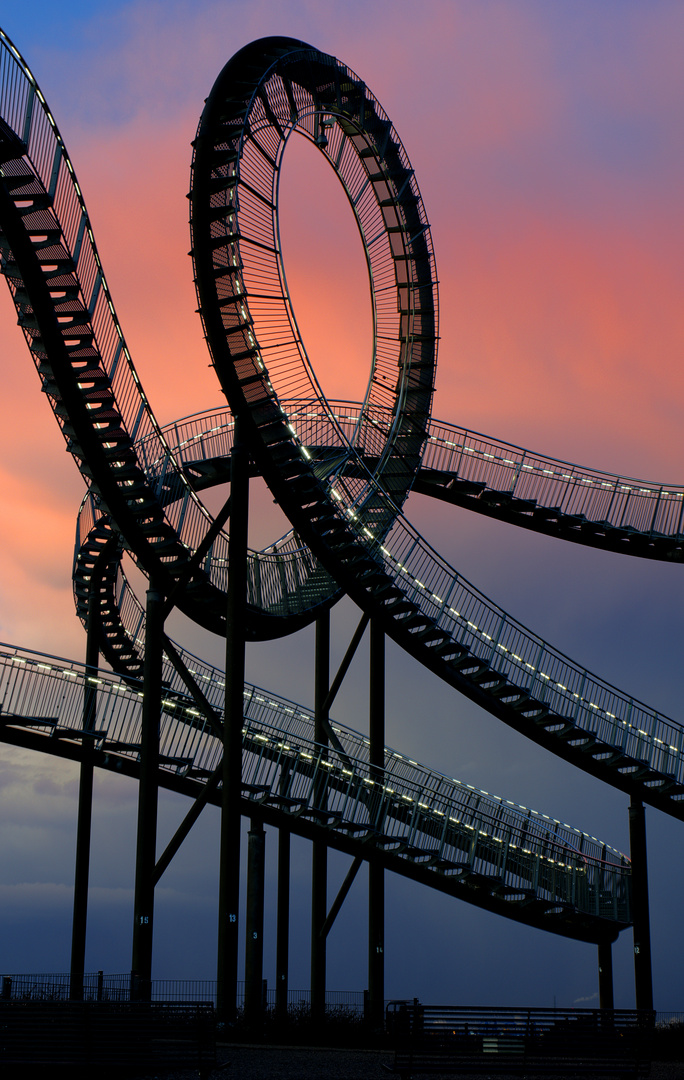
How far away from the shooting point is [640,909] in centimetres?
2198

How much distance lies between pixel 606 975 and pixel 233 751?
992 centimetres

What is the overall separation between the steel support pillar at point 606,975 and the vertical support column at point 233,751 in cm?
858

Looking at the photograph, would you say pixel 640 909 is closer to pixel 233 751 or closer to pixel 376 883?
pixel 376 883

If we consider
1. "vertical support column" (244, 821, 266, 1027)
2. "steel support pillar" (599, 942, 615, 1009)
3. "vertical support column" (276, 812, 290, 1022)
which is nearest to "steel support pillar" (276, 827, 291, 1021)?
"vertical support column" (276, 812, 290, 1022)

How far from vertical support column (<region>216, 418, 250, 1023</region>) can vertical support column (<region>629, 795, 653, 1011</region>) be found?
833 cm

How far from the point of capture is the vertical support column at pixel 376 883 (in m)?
22.1

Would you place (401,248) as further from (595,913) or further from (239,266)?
(595,913)

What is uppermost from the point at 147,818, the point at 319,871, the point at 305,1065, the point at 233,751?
the point at 233,751

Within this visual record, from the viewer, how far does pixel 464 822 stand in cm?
2005

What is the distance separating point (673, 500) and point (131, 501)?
15.7 m

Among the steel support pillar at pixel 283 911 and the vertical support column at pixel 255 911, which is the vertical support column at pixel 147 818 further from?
the steel support pillar at pixel 283 911

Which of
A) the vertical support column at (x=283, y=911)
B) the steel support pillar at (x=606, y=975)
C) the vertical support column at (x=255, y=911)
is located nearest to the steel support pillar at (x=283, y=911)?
the vertical support column at (x=283, y=911)

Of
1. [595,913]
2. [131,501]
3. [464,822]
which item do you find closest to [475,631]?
[464,822]

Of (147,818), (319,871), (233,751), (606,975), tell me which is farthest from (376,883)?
(233,751)
